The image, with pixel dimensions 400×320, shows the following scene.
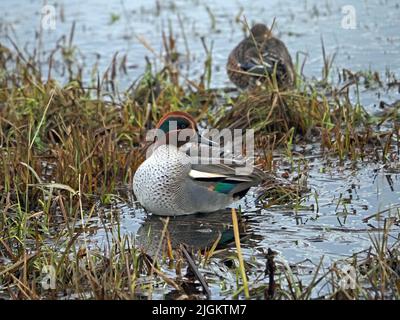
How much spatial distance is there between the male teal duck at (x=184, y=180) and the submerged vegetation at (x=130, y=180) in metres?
0.17

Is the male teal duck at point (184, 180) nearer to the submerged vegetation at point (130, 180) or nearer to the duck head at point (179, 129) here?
the duck head at point (179, 129)

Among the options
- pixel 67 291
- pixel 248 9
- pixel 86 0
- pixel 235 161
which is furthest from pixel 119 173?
pixel 86 0

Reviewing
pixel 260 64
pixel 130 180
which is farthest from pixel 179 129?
pixel 260 64

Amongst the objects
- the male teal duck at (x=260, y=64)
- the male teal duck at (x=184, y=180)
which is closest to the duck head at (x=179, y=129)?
the male teal duck at (x=184, y=180)

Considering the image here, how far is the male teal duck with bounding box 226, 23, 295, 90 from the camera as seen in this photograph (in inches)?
295

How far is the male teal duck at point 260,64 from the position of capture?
24.6 feet

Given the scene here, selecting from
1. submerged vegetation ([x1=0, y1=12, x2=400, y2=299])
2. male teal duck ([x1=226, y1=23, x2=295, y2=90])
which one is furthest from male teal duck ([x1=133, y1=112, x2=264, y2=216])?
male teal duck ([x1=226, y1=23, x2=295, y2=90])

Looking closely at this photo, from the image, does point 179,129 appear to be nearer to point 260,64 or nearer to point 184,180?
point 184,180

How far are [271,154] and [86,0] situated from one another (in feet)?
19.8

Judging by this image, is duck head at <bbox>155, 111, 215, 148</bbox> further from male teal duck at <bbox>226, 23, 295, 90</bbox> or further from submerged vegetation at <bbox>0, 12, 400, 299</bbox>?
male teal duck at <bbox>226, 23, 295, 90</bbox>

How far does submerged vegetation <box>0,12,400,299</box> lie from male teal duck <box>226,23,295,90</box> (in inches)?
6.8

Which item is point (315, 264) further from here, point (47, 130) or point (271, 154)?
point (47, 130)

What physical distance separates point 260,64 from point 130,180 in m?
2.24

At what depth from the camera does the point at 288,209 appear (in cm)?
528
